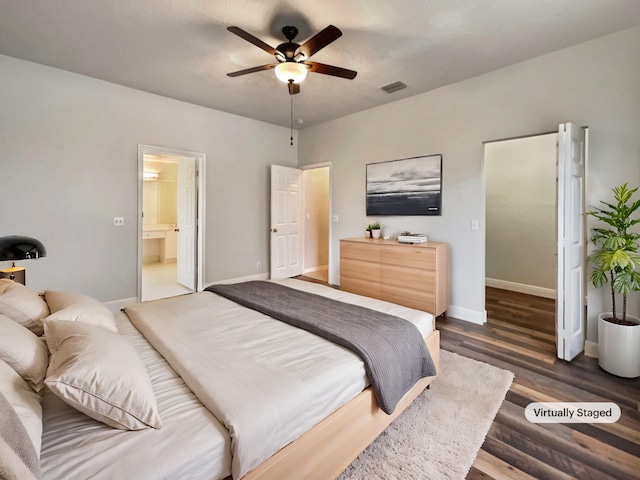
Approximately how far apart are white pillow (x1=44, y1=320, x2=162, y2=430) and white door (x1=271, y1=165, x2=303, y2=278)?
415cm

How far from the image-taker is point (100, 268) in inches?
144

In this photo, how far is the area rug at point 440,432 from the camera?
147 centimetres

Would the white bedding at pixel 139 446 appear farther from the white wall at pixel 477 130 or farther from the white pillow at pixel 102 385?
the white wall at pixel 477 130

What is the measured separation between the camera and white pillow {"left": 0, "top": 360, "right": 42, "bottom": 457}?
0.86 m

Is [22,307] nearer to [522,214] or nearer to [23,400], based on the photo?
[23,400]

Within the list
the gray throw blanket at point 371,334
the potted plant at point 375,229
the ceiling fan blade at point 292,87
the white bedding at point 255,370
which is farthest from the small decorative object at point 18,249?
the potted plant at point 375,229

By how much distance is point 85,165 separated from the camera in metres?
3.51

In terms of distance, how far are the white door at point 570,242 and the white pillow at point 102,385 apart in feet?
9.90

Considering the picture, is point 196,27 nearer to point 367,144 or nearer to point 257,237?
point 367,144

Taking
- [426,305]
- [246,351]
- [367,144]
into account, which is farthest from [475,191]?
[246,351]

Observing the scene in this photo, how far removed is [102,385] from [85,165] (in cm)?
355

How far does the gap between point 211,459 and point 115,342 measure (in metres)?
0.64

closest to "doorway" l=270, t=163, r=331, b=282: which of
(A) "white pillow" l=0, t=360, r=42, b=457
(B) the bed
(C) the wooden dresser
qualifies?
(C) the wooden dresser

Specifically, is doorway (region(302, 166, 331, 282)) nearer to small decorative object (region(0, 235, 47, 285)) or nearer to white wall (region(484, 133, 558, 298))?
white wall (region(484, 133, 558, 298))
